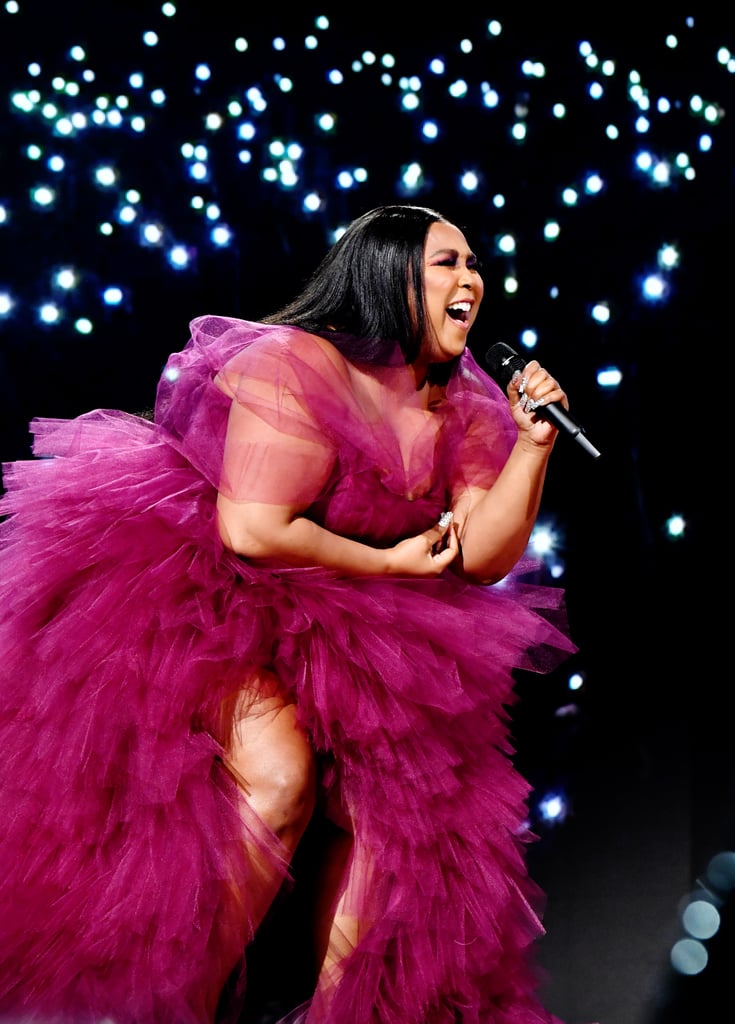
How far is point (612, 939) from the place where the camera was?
6.91 feet

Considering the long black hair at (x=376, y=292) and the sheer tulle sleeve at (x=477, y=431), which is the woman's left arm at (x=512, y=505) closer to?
the sheer tulle sleeve at (x=477, y=431)

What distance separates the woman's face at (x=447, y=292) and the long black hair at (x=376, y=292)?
1 cm

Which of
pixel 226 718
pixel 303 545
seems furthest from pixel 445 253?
pixel 226 718

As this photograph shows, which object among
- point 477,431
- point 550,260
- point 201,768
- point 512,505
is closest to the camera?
point 201,768

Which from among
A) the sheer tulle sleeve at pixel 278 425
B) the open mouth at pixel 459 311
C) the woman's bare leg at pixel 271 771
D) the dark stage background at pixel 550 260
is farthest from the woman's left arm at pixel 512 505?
the dark stage background at pixel 550 260

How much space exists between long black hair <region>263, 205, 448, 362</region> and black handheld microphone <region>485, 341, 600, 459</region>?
0.36 feet

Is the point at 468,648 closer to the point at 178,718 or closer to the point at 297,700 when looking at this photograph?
the point at 297,700

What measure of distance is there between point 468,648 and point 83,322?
0.95 metres

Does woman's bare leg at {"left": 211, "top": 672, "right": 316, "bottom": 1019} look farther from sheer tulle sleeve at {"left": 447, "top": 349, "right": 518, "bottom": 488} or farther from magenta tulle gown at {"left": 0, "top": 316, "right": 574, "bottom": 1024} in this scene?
sheer tulle sleeve at {"left": 447, "top": 349, "right": 518, "bottom": 488}

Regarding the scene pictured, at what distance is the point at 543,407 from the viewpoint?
4.74 feet

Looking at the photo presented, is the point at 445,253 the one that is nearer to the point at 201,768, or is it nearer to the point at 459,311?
the point at 459,311

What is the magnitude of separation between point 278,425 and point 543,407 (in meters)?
0.34

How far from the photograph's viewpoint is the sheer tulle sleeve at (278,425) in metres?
1.38

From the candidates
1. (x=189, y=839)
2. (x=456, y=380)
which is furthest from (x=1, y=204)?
(x=189, y=839)
